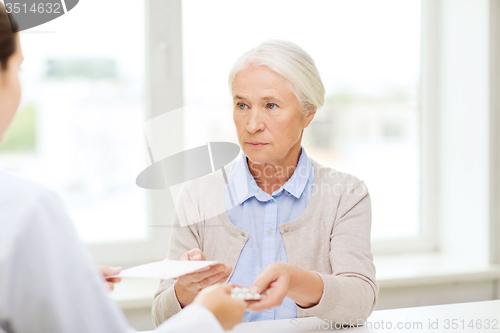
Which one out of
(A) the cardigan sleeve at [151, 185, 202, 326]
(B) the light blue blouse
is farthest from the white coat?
(B) the light blue blouse

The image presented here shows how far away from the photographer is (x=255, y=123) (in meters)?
1.40

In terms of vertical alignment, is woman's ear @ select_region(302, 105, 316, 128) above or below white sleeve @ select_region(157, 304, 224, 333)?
above

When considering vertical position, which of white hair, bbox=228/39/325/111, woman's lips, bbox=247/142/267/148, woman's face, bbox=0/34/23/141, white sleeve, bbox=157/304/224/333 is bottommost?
white sleeve, bbox=157/304/224/333

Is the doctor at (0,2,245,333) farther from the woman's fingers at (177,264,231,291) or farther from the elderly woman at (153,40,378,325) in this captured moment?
the elderly woman at (153,40,378,325)

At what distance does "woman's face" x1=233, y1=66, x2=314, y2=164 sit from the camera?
140cm

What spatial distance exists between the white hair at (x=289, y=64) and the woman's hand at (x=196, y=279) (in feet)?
1.94

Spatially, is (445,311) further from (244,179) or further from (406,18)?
(406,18)

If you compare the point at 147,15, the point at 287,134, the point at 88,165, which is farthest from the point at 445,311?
the point at 147,15

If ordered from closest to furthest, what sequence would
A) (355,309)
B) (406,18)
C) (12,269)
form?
(12,269) → (355,309) → (406,18)

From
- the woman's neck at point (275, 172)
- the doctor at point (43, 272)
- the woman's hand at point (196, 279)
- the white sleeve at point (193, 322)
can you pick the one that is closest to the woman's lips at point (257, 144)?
the woman's neck at point (275, 172)

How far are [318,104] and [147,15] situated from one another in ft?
3.63

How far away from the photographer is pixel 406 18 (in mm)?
2572

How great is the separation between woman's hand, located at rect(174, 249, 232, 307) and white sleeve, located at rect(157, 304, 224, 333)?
1.33 feet

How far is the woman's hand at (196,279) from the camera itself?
1154mm
